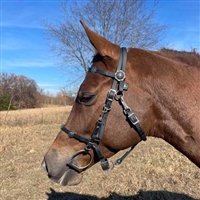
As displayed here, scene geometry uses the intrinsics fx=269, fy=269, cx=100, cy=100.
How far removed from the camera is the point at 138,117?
2.06 metres

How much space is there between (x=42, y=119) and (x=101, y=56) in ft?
48.4

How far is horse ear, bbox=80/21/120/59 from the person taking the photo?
6.46 feet

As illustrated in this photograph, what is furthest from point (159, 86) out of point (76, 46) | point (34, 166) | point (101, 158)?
point (76, 46)

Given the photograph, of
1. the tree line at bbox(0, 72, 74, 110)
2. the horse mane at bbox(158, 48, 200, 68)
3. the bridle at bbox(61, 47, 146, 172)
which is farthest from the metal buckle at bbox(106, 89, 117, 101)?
the tree line at bbox(0, 72, 74, 110)

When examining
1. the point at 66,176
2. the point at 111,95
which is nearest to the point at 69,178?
the point at 66,176

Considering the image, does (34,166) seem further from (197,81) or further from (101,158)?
(197,81)

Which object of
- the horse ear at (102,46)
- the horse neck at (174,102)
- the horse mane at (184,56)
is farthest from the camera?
the horse mane at (184,56)

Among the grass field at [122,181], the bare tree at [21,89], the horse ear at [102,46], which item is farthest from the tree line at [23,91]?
the horse ear at [102,46]

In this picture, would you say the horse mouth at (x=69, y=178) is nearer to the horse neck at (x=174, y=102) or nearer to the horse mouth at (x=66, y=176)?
the horse mouth at (x=66, y=176)

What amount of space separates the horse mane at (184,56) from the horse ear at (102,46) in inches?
18.8

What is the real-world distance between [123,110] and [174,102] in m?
0.41

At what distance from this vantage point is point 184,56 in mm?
2307

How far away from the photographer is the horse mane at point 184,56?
2.25 meters

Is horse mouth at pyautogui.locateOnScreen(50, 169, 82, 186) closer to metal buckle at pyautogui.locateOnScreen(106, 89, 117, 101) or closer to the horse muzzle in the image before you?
the horse muzzle
